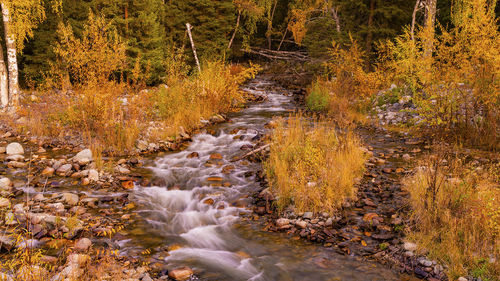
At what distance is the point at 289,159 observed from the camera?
284 inches

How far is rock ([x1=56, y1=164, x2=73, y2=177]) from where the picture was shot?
24.9 ft

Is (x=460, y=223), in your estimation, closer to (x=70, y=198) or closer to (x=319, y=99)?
(x=70, y=198)

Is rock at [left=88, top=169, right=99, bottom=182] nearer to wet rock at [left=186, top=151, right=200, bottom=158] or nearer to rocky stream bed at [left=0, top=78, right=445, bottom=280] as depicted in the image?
rocky stream bed at [left=0, top=78, right=445, bottom=280]

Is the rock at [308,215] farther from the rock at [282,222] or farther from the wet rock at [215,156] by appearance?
the wet rock at [215,156]

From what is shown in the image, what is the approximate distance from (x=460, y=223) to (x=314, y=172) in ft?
8.36

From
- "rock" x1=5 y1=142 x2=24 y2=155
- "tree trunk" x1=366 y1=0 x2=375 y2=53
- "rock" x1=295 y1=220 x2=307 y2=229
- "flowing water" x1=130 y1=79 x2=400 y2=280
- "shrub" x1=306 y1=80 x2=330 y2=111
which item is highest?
"tree trunk" x1=366 y1=0 x2=375 y2=53

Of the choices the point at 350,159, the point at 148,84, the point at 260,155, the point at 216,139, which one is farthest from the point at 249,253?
the point at 148,84

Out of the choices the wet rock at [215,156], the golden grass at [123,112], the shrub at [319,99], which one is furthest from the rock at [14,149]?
the shrub at [319,99]

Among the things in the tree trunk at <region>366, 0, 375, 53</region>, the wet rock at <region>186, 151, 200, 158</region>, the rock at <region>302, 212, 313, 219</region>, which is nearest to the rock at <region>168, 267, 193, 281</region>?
the rock at <region>302, 212, 313, 219</region>

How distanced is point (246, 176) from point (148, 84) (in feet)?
34.9

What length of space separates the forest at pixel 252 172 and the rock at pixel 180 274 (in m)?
0.02

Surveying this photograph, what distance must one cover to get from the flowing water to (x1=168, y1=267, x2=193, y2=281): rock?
0.18 meters

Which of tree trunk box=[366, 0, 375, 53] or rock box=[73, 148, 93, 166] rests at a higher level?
tree trunk box=[366, 0, 375, 53]

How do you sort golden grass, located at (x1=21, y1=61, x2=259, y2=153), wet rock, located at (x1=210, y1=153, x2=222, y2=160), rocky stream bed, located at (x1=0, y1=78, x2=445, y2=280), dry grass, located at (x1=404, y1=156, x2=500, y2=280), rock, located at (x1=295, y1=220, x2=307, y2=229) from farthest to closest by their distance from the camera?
1. golden grass, located at (x1=21, y1=61, x2=259, y2=153)
2. wet rock, located at (x1=210, y1=153, x2=222, y2=160)
3. rock, located at (x1=295, y1=220, x2=307, y2=229)
4. rocky stream bed, located at (x1=0, y1=78, x2=445, y2=280)
5. dry grass, located at (x1=404, y1=156, x2=500, y2=280)
